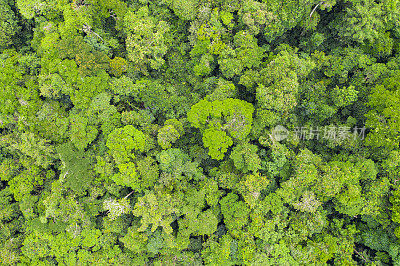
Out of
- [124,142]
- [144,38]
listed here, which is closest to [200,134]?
[124,142]

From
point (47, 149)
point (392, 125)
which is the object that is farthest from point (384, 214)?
point (47, 149)

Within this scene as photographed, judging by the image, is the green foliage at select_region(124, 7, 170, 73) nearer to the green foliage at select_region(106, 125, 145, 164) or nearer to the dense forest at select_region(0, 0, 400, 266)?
the dense forest at select_region(0, 0, 400, 266)

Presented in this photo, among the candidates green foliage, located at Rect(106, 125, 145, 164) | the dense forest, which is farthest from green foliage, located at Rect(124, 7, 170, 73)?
green foliage, located at Rect(106, 125, 145, 164)

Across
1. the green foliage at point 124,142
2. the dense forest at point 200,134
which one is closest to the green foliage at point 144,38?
the dense forest at point 200,134

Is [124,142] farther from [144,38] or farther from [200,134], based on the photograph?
[144,38]

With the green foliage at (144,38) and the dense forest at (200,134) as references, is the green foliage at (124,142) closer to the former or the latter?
the dense forest at (200,134)

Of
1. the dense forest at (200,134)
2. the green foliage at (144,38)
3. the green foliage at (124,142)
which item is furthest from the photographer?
the green foliage at (144,38)

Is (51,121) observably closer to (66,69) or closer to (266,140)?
(66,69)

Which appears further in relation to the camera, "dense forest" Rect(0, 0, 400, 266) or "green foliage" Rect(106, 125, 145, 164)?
"dense forest" Rect(0, 0, 400, 266)

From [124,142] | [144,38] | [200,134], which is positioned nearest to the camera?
[124,142]
